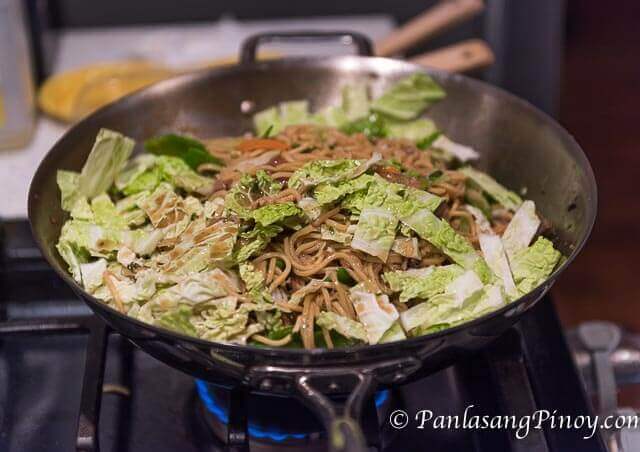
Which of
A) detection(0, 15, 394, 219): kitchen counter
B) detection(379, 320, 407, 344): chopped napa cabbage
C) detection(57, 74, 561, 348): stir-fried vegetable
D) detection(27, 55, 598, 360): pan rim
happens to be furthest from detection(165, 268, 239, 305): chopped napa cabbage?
detection(0, 15, 394, 219): kitchen counter

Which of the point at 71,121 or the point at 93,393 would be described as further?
the point at 71,121

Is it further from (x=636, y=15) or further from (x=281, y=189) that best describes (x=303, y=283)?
(x=636, y=15)

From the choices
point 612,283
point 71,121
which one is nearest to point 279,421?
point 71,121

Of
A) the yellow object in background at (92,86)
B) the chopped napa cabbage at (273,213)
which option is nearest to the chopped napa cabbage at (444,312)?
the chopped napa cabbage at (273,213)

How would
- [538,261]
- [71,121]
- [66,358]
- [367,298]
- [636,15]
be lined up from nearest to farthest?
[367,298] < [538,261] < [66,358] < [71,121] < [636,15]

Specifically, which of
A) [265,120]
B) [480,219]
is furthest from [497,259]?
[265,120]

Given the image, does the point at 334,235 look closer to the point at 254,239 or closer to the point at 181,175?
the point at 254,239
